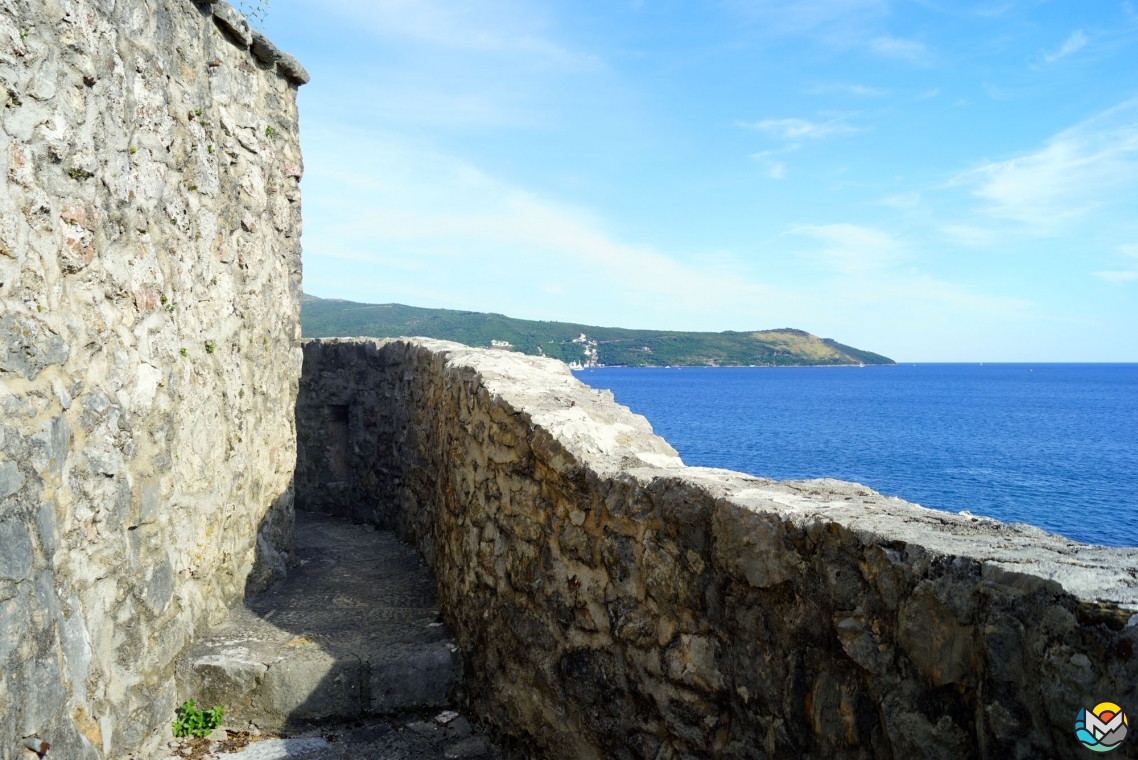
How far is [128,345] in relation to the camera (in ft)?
13.7

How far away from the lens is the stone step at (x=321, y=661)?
15.0ft

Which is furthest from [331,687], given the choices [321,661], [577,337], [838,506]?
[577,337]

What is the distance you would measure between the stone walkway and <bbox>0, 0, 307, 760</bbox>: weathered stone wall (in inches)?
10.5

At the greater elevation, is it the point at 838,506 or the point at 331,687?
the point at 838,506

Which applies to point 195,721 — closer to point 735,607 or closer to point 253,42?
point 735,607

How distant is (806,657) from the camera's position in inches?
95.0

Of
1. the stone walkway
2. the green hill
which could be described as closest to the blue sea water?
the stone walkway

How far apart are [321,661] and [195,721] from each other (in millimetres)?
719

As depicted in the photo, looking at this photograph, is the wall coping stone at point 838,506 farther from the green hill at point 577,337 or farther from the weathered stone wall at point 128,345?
the green hill at point 577,337

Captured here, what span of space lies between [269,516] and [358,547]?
4.67ft

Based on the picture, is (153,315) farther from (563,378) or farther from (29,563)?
(563,378)

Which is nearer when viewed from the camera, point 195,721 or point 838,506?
point 838,506

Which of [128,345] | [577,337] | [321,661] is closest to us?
[128,345]

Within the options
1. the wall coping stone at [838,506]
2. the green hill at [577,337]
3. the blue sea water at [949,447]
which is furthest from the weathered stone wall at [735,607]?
the green hill at [577,337]
